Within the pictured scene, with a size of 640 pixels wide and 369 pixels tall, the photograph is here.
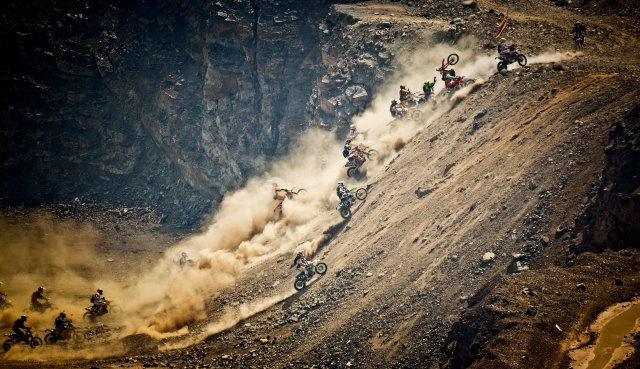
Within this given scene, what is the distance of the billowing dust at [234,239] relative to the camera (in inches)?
1142

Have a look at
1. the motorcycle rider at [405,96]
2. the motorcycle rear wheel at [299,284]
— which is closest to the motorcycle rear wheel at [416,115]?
the motorcycle rider at [405,96]

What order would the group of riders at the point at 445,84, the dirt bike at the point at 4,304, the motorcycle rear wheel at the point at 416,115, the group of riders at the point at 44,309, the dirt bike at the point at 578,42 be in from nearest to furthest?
1. the group of riders at the point at 44,309
2. the group of riders at the point at 445,84
3. the dirt bike at the point at 578,42
4. the dirt bike at the point at 4,304
5. the motorcycle rear wheel at the point at 416,115

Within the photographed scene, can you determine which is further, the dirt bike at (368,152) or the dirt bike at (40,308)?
the dirt bike at (368,152)

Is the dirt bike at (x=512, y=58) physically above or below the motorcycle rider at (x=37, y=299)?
above

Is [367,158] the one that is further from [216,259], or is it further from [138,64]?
[138,64]

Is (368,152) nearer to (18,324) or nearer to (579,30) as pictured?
(579,30)

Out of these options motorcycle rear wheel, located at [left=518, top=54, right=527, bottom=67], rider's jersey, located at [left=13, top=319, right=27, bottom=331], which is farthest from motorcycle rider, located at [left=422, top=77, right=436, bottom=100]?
rider's jersey, located at [left=13, top=319, right=27, bottom=331]

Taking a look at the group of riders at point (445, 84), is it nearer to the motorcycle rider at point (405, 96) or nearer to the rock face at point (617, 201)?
the motorcycle rider at point (405, 96)

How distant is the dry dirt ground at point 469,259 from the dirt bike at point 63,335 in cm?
345

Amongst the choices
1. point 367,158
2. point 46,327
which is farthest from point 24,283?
point 367,158

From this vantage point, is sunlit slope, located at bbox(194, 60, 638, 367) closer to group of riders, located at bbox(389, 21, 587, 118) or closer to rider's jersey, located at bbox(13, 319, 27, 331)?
group of riders, located at bbox(389, 21, 587, 118)

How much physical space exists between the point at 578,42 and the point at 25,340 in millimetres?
36876

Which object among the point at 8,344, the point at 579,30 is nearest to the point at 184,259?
→ the point at 8,344

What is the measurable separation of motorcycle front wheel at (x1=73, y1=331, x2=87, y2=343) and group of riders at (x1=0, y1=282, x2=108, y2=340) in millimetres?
609
